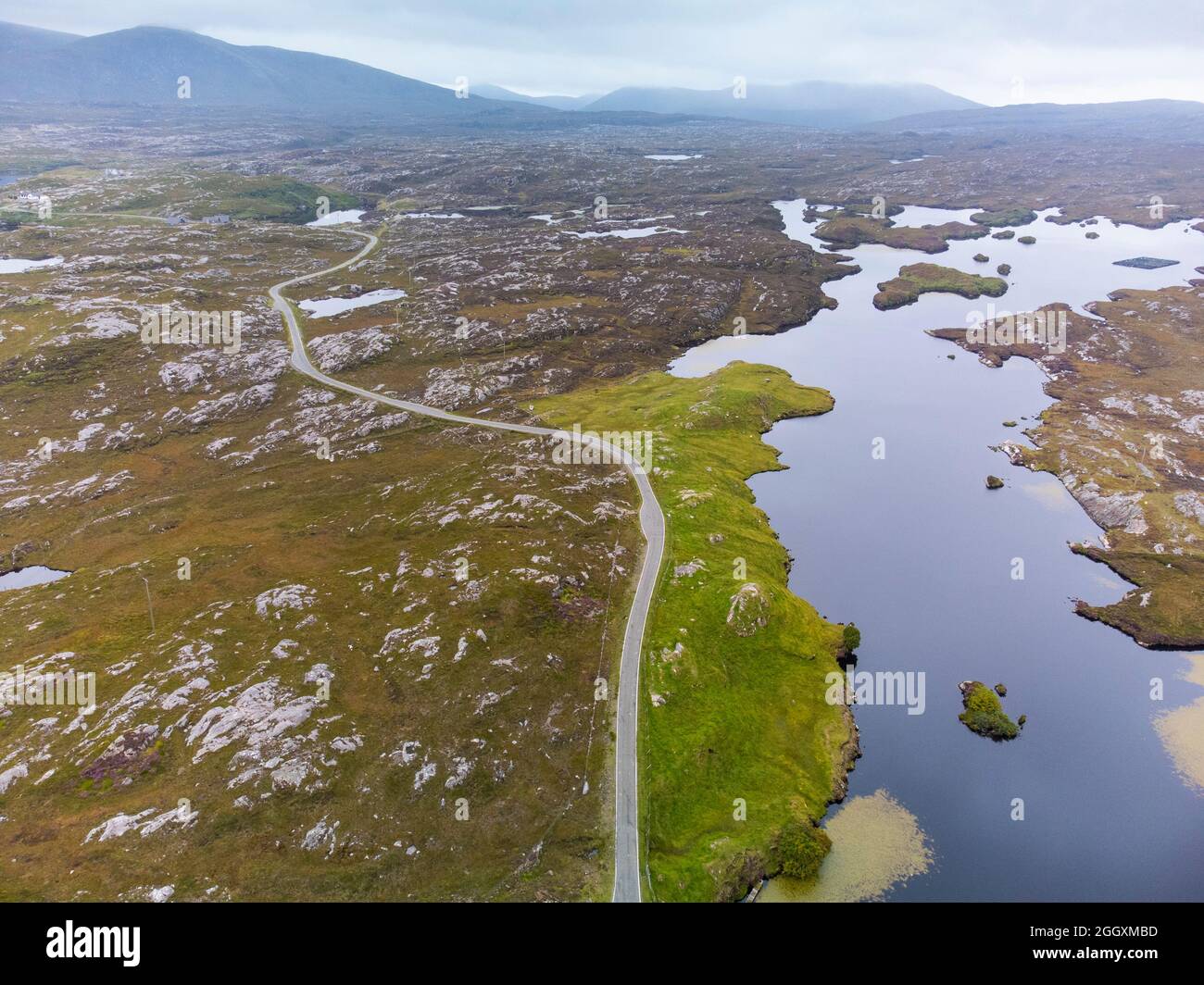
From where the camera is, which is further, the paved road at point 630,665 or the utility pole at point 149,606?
the utility pole at point 149,606

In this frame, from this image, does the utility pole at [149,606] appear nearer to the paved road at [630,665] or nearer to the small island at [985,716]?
the paved road at [630,665]

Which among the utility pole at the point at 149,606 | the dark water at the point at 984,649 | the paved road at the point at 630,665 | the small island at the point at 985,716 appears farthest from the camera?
the utility pole at the point at 149,606

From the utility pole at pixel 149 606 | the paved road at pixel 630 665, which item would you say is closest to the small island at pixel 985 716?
the paved road at pixel 630 665

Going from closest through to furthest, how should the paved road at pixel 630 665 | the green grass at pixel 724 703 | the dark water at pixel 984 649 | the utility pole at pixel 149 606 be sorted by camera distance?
the paved road at pixel 630 665, the green grass at pixel 724 703, the dark water at pixel 984 649, the utility pole at pixel 149 606

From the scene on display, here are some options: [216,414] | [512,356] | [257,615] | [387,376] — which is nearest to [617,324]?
[512,356]

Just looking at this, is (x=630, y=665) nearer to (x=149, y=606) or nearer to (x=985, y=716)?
(x=985, y=716)

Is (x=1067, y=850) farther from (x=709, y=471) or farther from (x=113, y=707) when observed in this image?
(x=113, y=707)

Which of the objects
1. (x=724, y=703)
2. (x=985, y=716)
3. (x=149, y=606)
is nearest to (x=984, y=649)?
(x=985, y=716)
